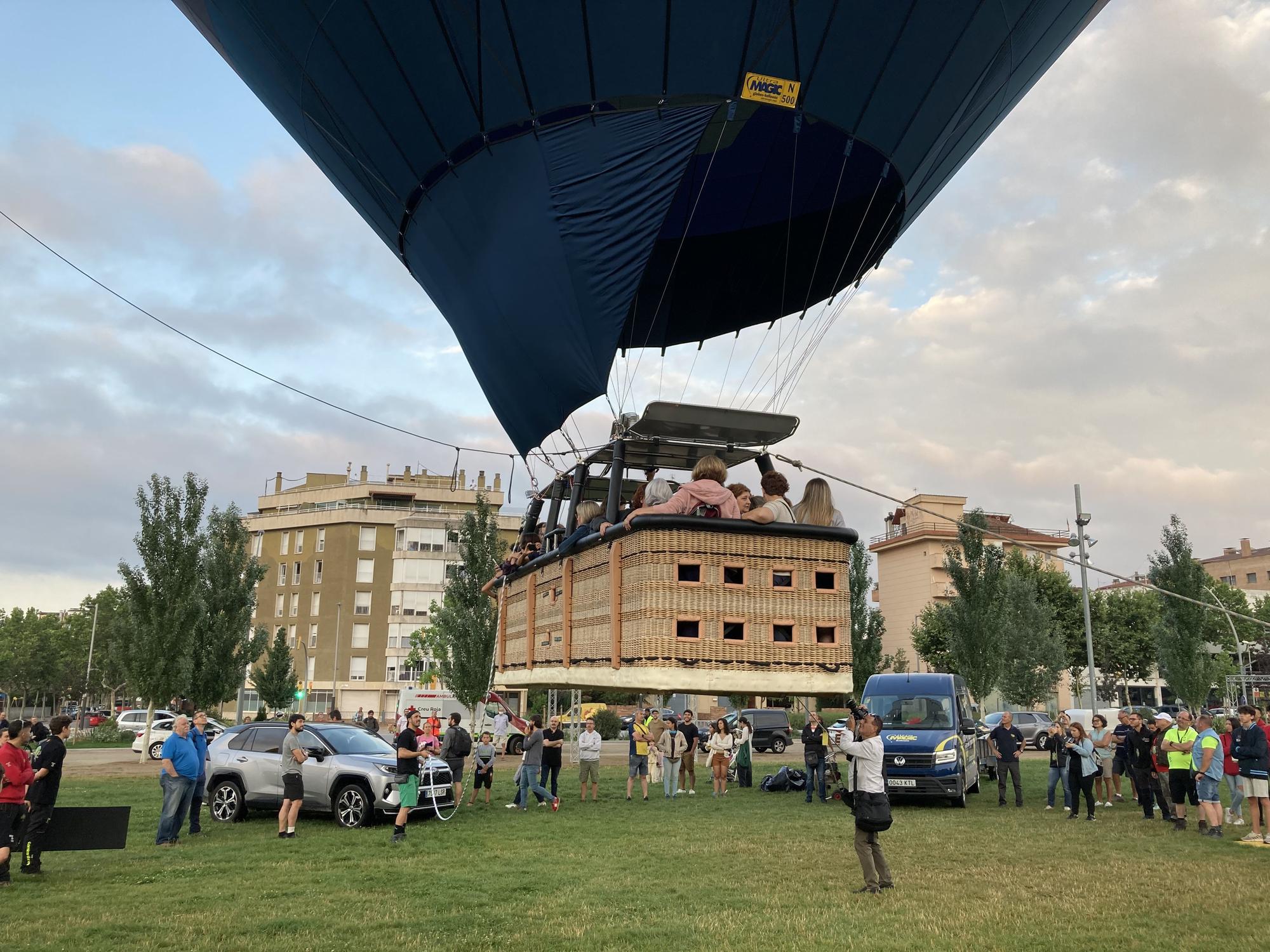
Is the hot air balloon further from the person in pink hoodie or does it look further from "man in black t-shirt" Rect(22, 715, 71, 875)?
"man in black t-shirt" Rect(22, 715, 71, 875)

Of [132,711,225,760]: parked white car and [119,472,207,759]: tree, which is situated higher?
[119,472,207,759]: tree

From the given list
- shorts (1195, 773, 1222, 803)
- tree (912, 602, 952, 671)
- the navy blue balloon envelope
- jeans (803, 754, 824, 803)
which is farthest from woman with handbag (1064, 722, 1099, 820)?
tree (912, 602, 952, 671)

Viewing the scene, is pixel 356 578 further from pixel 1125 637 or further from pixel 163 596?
pixel 1125 637

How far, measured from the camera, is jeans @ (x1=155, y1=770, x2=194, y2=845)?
12.2 m

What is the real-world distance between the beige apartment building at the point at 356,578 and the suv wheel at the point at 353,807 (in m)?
51.7

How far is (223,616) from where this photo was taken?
1198 inches

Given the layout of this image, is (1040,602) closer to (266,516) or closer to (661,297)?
(661,297)

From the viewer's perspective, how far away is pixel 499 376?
9148mm

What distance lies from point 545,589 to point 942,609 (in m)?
26.9

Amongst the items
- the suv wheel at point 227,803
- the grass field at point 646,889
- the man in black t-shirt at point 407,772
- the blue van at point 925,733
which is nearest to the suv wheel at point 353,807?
the grass field at point 646,889

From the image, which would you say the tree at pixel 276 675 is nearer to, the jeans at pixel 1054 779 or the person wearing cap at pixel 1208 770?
the jeans at pixel 1054 779

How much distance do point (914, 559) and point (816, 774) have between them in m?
48.2

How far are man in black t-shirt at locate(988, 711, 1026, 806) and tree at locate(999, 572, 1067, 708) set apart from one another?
21.2 meters

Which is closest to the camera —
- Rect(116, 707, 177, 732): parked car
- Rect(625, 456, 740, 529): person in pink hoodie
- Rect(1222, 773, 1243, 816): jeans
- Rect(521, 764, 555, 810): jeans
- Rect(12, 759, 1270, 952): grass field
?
Rect(625, 456, 740, 529): person in pink hoodie
